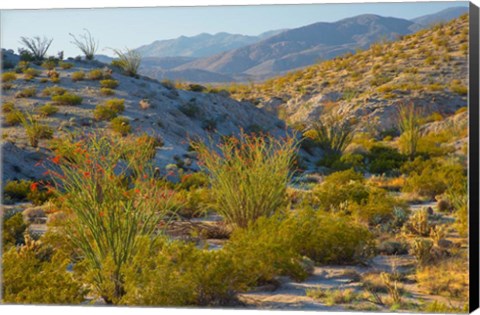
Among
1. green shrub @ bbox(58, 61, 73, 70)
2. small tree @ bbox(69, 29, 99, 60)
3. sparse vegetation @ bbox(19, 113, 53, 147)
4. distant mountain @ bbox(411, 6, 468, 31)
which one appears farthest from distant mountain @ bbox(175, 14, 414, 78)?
green shrub @ bbox(58, 61, 73, 70)

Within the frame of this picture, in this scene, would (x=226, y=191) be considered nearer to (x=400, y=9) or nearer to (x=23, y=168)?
(x=400, y=9)

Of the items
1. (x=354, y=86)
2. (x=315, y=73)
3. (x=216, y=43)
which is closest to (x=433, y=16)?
(x=216, y=43)

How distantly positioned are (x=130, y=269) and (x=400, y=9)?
4546 millimetres

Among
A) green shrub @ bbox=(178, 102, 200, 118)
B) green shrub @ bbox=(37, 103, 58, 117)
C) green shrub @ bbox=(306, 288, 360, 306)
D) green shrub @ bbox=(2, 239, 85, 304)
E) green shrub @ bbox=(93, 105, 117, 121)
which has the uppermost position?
green shrub @ bbox=(37, 103, 58, 117)

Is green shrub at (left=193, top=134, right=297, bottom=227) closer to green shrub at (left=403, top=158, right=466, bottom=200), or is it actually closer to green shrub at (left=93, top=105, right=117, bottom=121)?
green shrub at (left=403, top=158, right=466, bottom=200)

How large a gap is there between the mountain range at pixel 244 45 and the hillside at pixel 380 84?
→ 2.88m

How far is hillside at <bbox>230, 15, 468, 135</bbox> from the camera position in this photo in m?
21.2

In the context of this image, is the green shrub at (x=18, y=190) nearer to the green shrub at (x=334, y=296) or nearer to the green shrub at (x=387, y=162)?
the green shrub at (x=334, y=296)

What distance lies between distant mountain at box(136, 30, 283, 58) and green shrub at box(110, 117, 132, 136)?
2.19 metres

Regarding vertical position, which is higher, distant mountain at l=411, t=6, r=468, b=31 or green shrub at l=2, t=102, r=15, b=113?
distant mountain at l=411, t=6, r=468, b=31

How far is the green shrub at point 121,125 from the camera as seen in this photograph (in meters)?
15.1

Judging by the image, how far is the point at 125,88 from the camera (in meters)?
19.6

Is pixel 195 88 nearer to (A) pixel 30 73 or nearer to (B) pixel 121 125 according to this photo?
(A) pixel 30 73

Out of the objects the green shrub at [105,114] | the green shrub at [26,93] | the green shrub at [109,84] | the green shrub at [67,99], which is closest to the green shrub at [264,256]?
the green shrub at [105,114]
